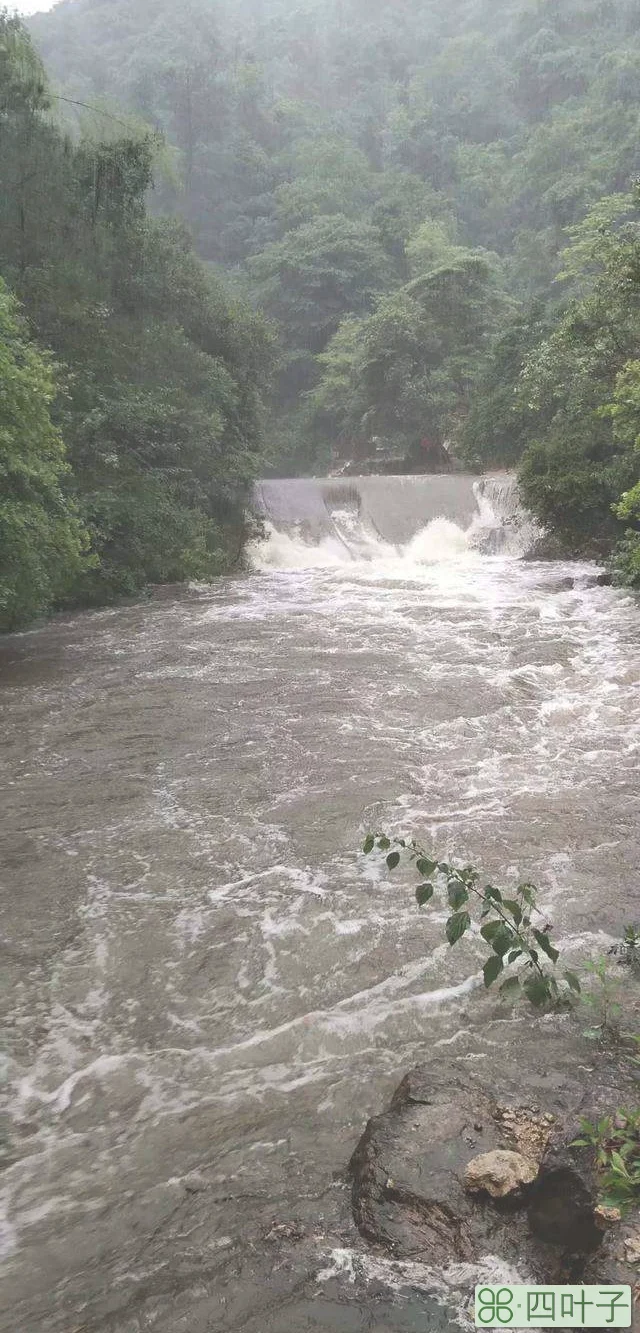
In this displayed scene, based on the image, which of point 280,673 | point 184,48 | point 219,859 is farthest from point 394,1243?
point 184,48

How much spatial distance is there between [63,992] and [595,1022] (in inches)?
93.1

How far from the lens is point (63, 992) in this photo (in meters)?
3.79

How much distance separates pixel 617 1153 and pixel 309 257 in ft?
145

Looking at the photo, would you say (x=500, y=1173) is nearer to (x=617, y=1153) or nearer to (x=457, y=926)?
(x=617, y=1153)

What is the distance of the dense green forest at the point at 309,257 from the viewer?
14164 millimetres

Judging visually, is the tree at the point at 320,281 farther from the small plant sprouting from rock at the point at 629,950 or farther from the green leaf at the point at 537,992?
the green leaf at the point at 537,992

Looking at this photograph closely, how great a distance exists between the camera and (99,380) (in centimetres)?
1437

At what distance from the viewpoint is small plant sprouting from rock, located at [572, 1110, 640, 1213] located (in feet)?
6.95

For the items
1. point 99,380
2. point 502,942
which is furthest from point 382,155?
point 502,942

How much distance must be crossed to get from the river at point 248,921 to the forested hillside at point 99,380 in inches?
91.3

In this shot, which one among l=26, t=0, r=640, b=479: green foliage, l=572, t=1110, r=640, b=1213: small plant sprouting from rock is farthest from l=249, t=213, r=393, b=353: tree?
l=572, t=1110, r=640, b=1213: small plant sprouting from rock

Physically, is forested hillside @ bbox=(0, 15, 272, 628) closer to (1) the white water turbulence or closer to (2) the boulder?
(1) the white water turbulence

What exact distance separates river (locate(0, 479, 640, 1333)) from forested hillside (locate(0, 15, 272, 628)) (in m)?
2.32

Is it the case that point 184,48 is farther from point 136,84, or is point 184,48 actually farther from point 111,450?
point 111,450
